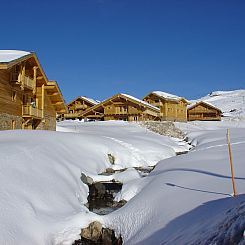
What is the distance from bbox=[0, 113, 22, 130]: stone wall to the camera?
21.9m

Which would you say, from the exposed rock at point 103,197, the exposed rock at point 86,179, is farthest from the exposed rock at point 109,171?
the exposed rock at point 86,179

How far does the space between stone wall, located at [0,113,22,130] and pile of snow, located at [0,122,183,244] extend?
309 centimetres

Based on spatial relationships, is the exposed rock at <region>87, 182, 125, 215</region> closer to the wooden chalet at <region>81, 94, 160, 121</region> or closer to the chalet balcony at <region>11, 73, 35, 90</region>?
the chalet balcony at <region>11, 73, 35, 90</region>

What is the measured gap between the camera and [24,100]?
1045 inches

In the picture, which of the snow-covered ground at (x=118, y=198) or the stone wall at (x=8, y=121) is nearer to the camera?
the snow-covered ground at (x=118, y=198)

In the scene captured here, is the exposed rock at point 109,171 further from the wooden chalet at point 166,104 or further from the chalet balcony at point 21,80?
the wooden chalet at point 166,104

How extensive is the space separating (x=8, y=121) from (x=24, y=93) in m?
4.24

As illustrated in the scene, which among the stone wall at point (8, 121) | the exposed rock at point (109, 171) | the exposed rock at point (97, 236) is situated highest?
the stone wall at point (8, 121)

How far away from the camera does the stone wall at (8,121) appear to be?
71.9 feet

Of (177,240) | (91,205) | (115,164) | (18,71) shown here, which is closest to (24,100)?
(18,71)

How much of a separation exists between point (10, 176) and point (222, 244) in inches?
323

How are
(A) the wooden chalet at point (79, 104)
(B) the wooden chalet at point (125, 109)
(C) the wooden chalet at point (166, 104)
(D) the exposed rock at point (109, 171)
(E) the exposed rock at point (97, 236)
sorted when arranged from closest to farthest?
(E) the exposed rock at point (97, 236)
(D) the exposed rock at point (109, 171)
(B) the wooden chalet at point (125, 109)
(C) the wooden chalet at point (166, 104)
(A) the wooden chalet at point (79, 104)

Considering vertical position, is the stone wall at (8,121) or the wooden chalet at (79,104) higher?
the wooden chalet at (79,104)

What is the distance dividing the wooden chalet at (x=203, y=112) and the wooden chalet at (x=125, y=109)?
63.9 feet
